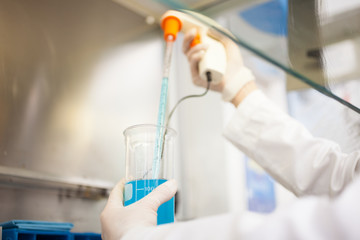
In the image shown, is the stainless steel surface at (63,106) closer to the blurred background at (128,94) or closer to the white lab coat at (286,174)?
the blurred background at (128,94)

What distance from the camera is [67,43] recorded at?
1245 mm

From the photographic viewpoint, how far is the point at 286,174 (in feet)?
3.33

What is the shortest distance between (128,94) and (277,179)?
66 cm

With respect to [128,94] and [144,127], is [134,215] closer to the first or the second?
[144,127]

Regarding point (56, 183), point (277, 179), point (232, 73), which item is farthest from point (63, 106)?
point (277, 179)

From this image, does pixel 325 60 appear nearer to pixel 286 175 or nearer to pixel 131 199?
pixel 286 175

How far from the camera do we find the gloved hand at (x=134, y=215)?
2.01 feet

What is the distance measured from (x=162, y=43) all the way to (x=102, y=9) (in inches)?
12.7

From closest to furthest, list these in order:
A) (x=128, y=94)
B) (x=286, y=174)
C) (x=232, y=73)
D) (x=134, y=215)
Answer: (x=134, y=215) → (x=286, y=174) → (x=232, y=73) → (x=128, y=94)

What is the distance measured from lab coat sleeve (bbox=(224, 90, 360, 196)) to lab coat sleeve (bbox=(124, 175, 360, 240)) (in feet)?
1.95

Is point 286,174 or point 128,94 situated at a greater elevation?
point 128,94

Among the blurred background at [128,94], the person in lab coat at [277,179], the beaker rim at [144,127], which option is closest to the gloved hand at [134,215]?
the person in lab coat at [277,179]

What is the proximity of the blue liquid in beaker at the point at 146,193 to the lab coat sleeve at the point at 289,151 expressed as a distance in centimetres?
40

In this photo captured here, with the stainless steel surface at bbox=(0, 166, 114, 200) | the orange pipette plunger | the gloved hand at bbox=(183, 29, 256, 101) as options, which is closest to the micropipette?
the orange pipette plunger
